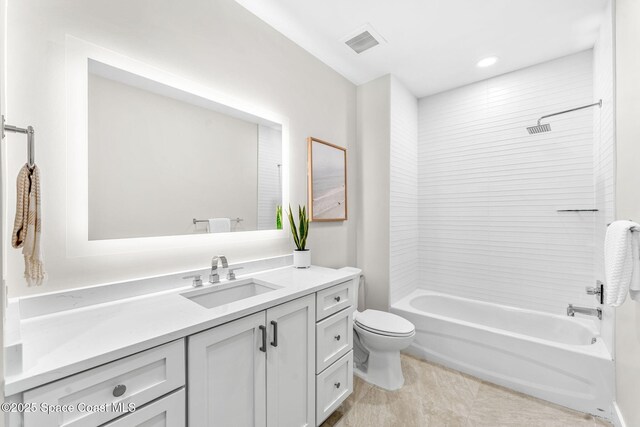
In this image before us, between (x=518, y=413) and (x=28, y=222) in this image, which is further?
(x=518, y=413)

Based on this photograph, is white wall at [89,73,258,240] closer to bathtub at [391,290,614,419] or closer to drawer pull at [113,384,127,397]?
drawer pull at [113,384,127,397]

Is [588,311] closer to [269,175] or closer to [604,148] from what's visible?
[604,148]

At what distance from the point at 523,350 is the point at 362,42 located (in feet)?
8.41

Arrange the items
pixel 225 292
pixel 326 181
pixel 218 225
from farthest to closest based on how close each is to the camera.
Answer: pixel 326 181 < pixel 218 225 < pixel 225 292

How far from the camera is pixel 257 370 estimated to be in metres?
1.15

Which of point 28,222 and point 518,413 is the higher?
point 28,222

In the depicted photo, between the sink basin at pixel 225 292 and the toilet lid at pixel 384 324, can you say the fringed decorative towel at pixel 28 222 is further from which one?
the toilet lid at pixel 384 324

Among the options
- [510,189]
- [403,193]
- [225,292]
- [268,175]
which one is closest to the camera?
[225,292]

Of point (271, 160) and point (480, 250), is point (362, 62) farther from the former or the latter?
point (480, 250)

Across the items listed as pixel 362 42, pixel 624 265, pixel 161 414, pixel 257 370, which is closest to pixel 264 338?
pixel 257 370

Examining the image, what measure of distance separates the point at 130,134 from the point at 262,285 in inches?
39.1

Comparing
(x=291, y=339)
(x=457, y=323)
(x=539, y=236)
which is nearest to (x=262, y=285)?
(x=291, y=339)

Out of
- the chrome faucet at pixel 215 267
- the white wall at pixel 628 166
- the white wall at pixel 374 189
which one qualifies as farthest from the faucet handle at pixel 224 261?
the white wall at pixel 628 166

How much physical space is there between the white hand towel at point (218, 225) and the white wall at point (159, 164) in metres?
0.03
